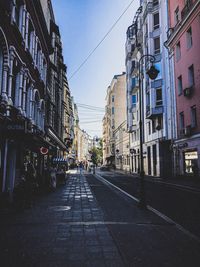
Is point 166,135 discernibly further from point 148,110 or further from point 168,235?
point 168,235

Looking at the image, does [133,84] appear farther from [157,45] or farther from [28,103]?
[28,103]

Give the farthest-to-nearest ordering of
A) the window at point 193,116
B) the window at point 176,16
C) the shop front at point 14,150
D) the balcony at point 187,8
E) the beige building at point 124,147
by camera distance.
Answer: the beige building at point 124,147 < the window at point 176,16 < the window at point 193,116 < the balcony at point 187,8 < the shop front at point 14,150

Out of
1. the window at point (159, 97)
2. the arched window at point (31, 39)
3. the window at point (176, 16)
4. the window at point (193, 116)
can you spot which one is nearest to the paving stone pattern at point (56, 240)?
the arched window at point (31, 39)

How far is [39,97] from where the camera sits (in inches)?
744

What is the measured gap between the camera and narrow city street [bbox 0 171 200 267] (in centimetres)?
448

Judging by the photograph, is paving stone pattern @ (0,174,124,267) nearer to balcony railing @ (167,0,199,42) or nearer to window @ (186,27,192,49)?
window @ (186,27,192,49)

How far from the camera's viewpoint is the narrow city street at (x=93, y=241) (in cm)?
448

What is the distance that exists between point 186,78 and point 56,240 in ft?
76.7

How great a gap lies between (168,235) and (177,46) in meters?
25.8

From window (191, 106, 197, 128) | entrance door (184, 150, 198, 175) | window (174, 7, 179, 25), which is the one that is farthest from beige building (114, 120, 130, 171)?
window (191, 106, 197, 128)

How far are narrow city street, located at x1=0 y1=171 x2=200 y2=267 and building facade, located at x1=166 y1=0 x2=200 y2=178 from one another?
17066 millimetres

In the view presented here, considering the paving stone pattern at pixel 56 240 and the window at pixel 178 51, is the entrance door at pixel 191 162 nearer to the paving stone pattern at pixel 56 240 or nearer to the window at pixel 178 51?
the window at pixel 178 51

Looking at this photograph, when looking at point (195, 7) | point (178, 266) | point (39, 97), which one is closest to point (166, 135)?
point (195, 7)

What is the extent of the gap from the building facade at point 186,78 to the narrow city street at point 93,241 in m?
17.1
